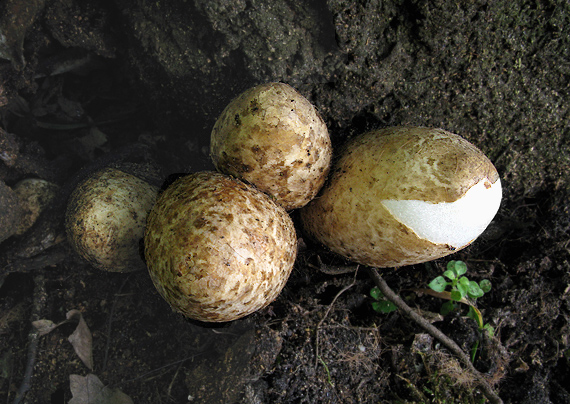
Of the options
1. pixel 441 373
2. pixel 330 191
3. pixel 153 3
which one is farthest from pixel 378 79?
pixel 441 373

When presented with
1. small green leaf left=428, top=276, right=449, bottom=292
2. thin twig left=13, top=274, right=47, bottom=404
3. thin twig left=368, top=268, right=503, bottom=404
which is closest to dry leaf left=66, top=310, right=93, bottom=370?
thin twig left=13, top=274, right=47, bottom=404

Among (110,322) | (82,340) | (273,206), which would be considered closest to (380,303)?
(273,206)

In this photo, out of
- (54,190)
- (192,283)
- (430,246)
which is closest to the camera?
(192,283)

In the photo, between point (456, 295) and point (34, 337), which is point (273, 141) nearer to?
point (456, 295)

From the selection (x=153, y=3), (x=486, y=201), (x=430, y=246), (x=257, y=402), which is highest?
(x=153, y=3)

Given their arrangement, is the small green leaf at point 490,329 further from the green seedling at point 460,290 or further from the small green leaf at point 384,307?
the small green leaf at point 384,307

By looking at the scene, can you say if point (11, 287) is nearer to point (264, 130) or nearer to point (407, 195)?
point (264, 130)

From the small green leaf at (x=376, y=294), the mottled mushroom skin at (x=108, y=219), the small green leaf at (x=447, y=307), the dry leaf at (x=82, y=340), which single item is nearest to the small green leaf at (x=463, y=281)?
the small green leaf at (x=447, y=307)

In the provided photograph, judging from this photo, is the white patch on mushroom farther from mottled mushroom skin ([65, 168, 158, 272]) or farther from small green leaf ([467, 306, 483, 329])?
mottled mushroom skin ([65, 168, 158, 272])
